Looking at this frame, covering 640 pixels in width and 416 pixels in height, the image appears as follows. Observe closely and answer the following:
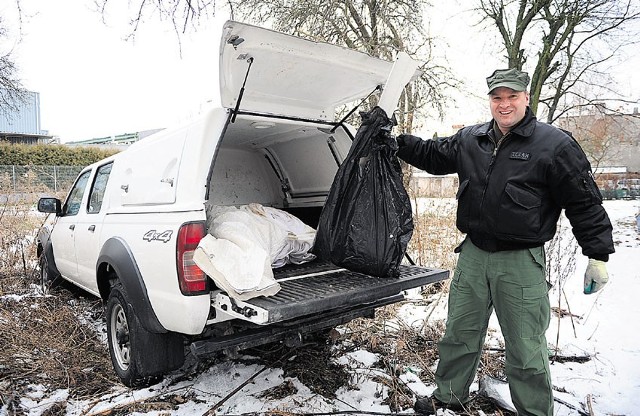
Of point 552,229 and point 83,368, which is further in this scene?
point 83,368

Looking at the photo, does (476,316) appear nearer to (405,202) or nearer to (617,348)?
(405,202)

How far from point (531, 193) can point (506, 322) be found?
79cm

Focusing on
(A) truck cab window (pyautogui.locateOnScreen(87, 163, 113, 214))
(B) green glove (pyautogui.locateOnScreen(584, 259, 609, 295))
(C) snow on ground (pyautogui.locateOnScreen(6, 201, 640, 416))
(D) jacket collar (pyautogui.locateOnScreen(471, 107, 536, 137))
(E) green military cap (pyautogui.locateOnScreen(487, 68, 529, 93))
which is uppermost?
(E) green military cap (pyautogui.locateOnScreen(487, 68, 529, 93))

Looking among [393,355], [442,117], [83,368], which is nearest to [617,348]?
[393,355]

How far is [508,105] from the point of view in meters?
2.60

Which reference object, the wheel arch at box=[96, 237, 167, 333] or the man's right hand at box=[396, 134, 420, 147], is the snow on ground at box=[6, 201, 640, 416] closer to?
the wheel arch at box=[96, 237, 167, 333]

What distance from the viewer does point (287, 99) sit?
3.09 m

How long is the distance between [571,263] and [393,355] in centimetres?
241

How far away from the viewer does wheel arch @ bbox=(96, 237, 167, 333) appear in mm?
2717

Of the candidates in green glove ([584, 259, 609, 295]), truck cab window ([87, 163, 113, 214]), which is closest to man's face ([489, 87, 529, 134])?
green glove ([584, 259, 609, 295])

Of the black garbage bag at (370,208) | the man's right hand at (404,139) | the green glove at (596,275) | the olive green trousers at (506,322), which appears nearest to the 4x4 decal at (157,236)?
the black garbage bag at (370,208)

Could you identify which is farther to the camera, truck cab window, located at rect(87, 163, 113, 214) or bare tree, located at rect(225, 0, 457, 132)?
bare tree, located at rect(225, 0, 457, 132)

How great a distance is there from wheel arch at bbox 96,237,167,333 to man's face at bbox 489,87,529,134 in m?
2.44

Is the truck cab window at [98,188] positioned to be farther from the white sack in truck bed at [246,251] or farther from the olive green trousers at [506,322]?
the olive green trousers at [506,322]
